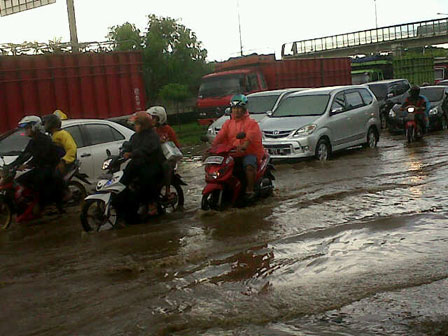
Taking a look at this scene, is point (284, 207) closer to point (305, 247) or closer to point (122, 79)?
point (305, 247)

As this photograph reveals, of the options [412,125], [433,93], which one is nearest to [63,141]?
[412,125]

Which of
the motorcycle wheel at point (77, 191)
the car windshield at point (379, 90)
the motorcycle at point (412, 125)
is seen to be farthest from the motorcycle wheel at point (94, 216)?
the car windshield at point (379, 90)

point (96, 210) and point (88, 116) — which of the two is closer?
point (96, 210)

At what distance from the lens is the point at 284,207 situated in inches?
379

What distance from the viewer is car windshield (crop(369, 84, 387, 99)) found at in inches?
989

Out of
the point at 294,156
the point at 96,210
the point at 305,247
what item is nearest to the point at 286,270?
the point at 305,247

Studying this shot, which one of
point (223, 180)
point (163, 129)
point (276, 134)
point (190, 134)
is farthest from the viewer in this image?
point (190, 134)

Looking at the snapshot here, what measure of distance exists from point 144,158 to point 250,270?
2.72 meters

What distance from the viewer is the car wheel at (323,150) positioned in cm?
1465

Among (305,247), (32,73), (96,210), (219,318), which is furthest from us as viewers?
(32,73)

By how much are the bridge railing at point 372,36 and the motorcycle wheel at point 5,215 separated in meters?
60.3

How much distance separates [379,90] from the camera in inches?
999

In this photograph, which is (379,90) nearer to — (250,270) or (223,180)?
(223,180)

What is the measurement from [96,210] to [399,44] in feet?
210
